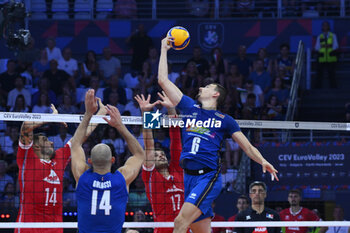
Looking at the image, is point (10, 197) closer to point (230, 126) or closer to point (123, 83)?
point (123, 83)

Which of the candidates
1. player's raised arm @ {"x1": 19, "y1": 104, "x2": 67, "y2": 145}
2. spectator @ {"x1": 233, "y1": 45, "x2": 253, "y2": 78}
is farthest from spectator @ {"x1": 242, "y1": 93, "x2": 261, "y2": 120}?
player's raised arm @ {"x1": 19, "y1": 104, "x2": 67, "y2": 145}

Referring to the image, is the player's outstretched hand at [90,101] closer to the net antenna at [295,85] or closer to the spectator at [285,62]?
the net antenna at [295,85]

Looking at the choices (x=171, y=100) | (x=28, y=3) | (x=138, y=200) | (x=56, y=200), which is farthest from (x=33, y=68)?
(x=171, y=100)

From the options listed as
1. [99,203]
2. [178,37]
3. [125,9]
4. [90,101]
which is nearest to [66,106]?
[125,9]

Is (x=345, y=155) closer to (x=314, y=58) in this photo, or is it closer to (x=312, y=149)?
(x=312, y=149)

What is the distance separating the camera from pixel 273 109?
17094 mm

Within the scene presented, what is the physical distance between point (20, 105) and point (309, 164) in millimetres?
6985

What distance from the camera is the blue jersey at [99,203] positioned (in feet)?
25.3

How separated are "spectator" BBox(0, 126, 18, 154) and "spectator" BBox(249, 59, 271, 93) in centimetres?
608

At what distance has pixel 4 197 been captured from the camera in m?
13.9

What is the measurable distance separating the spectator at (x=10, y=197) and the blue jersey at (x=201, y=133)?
540 cm

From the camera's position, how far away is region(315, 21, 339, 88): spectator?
1895 cm

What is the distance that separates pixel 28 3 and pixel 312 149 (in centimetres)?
984

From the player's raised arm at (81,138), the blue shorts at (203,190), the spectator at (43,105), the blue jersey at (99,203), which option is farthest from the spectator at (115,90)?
the blue jersey at (99,203)
